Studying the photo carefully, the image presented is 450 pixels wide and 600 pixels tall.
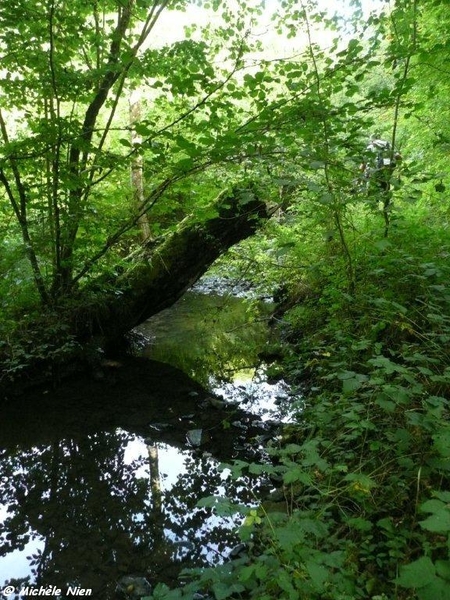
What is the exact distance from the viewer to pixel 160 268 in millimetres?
6676

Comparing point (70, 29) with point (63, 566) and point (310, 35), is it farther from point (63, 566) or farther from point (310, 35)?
point (63, 566)

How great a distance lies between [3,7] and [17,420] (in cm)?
458

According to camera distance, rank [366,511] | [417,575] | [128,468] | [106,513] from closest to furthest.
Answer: [417,575], [366,511], [106,513], [128,468]

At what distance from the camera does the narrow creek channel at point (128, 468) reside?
2979 millimetres

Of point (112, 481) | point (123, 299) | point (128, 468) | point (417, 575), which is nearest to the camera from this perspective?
point (417, 575)

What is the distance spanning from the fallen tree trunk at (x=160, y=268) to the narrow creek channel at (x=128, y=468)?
78 centimetres

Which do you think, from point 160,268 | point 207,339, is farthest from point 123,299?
point 207,339

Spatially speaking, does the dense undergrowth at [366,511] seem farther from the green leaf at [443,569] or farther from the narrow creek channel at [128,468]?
the narrow creek channel at [128,468]

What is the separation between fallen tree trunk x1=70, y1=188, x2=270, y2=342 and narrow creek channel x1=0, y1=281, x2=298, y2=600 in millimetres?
785

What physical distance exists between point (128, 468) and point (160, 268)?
3507mm

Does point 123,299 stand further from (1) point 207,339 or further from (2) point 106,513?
(2) point 106,513

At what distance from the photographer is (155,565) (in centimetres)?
294

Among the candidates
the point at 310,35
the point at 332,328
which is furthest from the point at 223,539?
the point at 310,35

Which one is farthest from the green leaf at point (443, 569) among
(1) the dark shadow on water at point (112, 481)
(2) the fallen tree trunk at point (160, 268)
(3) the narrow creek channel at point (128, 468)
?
(2) the fallen tree trunk at point (160, 268)
